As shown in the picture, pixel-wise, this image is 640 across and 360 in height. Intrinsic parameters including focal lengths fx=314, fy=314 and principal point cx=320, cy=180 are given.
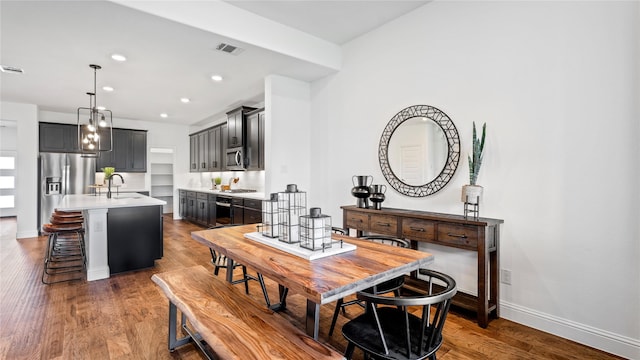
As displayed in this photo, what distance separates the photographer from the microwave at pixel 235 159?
5688mm

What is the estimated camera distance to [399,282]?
2.16 m

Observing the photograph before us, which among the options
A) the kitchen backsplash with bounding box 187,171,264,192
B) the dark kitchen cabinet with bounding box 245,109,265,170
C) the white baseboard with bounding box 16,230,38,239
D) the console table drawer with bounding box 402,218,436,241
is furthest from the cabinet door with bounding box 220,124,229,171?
the console table drawer with bounding box 402,218,436,241

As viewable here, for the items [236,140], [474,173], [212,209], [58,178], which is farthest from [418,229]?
[58,178]

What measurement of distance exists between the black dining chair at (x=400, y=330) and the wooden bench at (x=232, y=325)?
221mm

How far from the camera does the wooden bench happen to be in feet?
4.30

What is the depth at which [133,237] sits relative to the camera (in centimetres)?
392

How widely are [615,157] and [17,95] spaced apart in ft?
26.3

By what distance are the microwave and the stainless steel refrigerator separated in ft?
9.31

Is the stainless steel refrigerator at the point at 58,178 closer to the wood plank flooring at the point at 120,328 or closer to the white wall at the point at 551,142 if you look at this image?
the wood plank flooring at the point at 120,328

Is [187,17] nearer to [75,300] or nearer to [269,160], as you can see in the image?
[269,160]

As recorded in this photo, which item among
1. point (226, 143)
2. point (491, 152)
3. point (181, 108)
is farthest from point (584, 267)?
point (181, 108)

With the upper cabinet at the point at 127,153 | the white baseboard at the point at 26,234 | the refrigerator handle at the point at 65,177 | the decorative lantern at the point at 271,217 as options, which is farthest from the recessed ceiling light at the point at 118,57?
the white baseboard at the point at 26,234

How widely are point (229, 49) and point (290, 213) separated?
238 centimetres

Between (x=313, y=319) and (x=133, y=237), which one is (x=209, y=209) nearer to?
(x=133, y=237)
